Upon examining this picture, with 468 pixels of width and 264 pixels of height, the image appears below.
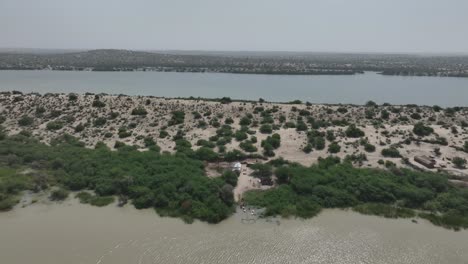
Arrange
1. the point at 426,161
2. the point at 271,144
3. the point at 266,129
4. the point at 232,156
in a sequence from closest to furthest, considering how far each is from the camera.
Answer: the point at 426,161 < the point at 232,156 < the point at 271,144 < the point at 266,129

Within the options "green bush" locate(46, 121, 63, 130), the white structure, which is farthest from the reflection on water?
"green bush" locate(46, 121, 63, 130)

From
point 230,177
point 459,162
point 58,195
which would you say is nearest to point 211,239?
point 230,177

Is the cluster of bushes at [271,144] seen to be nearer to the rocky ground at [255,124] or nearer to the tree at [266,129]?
the rocky ground at [255,124]

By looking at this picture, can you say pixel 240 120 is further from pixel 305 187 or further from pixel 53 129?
pixel 53 129

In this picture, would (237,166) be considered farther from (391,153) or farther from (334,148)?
(391,153)

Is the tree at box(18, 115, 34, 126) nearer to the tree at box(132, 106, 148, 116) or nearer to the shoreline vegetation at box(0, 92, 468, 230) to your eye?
the shoreline vegetation at box(0, 92, 468, 230)

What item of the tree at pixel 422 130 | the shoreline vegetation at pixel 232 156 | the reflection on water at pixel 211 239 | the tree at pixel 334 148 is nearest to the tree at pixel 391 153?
the shoreline vegetation at pixel 232 156
